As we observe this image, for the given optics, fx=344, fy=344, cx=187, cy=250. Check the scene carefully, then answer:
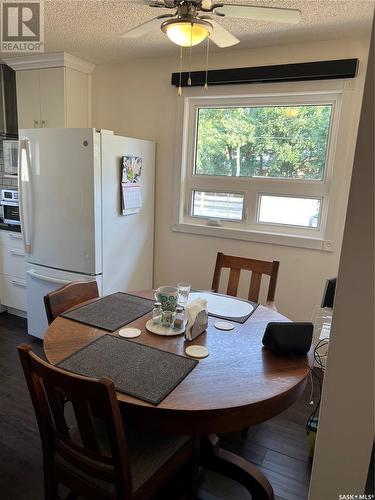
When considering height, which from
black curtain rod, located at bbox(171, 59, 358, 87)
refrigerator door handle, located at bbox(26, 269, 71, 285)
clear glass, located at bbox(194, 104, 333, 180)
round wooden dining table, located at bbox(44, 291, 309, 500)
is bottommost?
refrigerator door handle, located at bbox(26, 269, 71, 285)

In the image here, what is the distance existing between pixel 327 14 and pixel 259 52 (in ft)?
2.18

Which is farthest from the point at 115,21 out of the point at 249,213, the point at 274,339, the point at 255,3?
the point at 274,339

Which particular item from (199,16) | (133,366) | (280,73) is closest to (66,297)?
(133,366)

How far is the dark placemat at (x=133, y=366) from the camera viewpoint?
1104 mm

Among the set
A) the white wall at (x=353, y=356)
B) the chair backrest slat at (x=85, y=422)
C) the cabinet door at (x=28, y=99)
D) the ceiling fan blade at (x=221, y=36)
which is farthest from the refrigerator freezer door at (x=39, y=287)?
the white wall at (x=353, y=356)

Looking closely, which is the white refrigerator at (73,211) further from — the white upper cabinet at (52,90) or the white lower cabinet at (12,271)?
the white upper cabinet at (52,90)

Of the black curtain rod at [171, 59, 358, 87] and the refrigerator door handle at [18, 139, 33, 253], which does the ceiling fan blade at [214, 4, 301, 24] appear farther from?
the refrigerator door handle at [18, 139, 33, 253]

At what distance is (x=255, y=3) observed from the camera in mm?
1943

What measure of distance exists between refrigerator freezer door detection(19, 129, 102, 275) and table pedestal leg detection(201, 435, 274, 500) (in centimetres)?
146

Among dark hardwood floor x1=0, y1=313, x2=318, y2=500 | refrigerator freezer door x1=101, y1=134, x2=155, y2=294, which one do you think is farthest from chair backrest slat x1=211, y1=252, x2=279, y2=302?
refrigerator freezer door x1=101, y1=134, x2=155, y2=294

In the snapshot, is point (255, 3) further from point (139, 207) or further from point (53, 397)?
point (53, 397)

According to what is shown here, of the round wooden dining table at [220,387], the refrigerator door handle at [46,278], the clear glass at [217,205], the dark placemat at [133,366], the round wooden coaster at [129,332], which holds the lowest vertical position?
the refrigerator door handle at [46,278]

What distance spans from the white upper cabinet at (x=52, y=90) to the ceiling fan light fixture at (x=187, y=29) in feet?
6.18

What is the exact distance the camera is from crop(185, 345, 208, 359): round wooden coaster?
4.34ft
